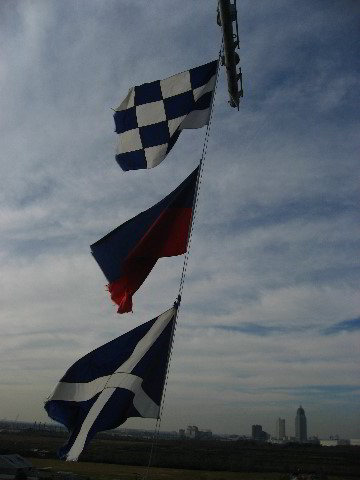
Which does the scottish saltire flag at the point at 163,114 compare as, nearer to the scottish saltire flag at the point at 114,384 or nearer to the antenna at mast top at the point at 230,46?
the antenna at mast top at the point at 230,46

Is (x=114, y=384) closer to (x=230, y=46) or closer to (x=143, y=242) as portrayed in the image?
(x=143, y=242)

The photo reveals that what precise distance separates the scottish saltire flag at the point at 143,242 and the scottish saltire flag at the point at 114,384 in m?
0.86

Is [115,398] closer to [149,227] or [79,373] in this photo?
[79,373]

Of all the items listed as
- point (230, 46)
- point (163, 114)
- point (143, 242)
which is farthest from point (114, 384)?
point (230, 46)

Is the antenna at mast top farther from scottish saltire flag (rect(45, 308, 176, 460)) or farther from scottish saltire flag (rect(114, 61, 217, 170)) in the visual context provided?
scottish saltire flag (rect(45, 308, 176, 460))

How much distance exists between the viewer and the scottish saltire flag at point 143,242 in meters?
7.40

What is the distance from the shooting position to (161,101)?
8.48 meters

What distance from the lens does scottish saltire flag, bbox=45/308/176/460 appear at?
648cm

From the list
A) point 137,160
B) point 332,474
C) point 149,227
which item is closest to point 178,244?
point 149,227

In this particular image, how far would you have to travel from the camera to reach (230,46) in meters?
7.64

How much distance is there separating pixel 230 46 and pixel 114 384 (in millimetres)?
5694

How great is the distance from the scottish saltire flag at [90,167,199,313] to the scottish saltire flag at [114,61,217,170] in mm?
1134

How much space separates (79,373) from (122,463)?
2011 inches

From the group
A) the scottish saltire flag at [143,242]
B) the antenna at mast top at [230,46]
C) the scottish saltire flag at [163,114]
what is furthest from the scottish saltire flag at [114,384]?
the antenna at mast top at [230,46]
